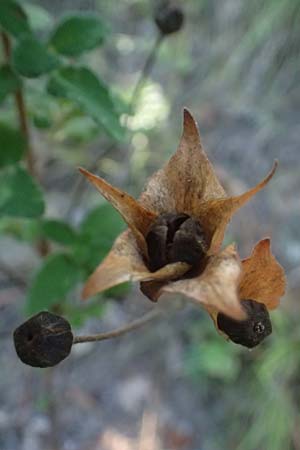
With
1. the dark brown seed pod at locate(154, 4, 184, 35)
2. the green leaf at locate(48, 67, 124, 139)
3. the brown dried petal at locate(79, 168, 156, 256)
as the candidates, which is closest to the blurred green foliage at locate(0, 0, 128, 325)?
the green leaf at locate(48, 67, 124, 139)

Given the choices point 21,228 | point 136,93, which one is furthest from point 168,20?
point 21,228

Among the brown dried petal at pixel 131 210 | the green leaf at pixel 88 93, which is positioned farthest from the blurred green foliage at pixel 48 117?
the brown dried petal at pixel 131 210

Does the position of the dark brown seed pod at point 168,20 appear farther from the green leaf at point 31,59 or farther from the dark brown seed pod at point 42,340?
the dark brown seed pod at point 42,340

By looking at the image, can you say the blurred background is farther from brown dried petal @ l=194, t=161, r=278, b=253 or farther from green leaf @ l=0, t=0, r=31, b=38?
brown dried petal @ l=194, t=161, r=278, b=253

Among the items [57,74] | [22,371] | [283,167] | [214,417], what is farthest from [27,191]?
[283,167]

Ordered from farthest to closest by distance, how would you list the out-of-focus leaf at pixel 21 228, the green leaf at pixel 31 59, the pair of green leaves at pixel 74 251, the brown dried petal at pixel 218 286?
the out-of-focus leaf at pixel 21 228 → the pair of green leaves at pixel 74 251 → the green leaf at pixel 31 59 → the brown dried petal at pixel 218 286

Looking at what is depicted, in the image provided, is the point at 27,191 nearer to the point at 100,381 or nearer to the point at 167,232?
the point at 167,232

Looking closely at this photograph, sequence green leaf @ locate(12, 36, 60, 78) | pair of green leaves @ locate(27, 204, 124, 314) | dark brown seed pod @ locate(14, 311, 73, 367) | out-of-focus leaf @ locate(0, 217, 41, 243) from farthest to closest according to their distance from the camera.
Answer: out-of-focus leaf @ locate(0, 217, 41, 243) < pair of green leaves @ locate(27, 204, 124, 314) < green leaf @ locate(12, 36, 60, 78) < dark brown seed pod @ locate(14, 311, 73, 367)
